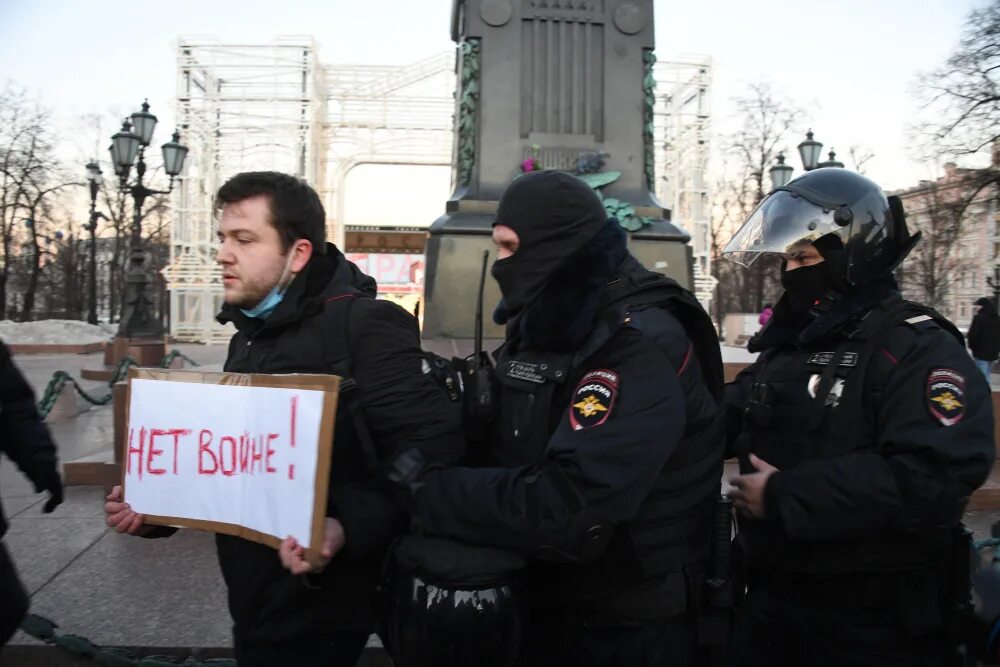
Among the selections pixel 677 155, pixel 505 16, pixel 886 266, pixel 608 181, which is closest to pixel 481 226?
pixel 608 181

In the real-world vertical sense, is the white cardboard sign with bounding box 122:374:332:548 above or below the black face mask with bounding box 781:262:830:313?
below

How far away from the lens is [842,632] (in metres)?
2.10

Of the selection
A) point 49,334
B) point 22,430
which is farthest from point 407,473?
point 49,334

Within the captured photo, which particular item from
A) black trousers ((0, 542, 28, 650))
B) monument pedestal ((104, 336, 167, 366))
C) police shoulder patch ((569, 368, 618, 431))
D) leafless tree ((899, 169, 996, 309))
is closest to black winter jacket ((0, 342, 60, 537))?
black trousers ((0, 542, 28, 650))

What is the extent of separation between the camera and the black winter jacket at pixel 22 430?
267 centimetres

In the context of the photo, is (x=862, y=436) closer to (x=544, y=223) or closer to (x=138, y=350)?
(x=544, y=223)

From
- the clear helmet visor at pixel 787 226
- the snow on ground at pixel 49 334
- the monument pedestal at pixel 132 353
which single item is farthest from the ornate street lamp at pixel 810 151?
the snow on ground at pixel 49 334

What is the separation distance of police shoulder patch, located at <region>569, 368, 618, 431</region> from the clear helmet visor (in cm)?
99

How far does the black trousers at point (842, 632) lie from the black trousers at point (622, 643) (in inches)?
16.5

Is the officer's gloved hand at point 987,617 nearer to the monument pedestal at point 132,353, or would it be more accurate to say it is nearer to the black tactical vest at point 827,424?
the black tactical vest at point 827,424

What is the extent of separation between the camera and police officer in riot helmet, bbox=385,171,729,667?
1586 millimetres

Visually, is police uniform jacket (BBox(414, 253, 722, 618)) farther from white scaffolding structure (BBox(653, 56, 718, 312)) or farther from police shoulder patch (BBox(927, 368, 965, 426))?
white scaffolding structure (BBox(653, 56, 718, 312))

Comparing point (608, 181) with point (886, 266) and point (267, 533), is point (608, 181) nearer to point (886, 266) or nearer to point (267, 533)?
point (886, 266)

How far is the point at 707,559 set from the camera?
192 centimetres
